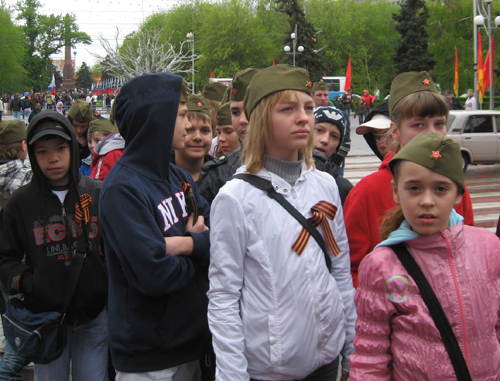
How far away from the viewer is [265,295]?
2.03 metres

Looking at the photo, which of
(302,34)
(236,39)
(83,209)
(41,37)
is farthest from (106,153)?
(41,37)

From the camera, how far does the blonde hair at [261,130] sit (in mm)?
2176

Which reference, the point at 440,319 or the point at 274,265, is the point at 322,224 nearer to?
the point at 274,265

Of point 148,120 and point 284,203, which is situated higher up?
point 148,120

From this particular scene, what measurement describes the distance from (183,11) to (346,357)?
237ft

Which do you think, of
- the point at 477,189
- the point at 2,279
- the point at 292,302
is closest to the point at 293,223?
the point at 292,302

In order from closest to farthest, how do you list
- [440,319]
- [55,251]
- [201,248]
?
[440,319] → [201,248] → [55,251]

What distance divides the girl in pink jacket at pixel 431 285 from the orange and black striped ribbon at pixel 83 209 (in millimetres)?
1661

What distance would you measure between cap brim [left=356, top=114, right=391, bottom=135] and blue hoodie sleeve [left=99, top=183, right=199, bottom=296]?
164 cm

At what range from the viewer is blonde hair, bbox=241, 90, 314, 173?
7.14ft

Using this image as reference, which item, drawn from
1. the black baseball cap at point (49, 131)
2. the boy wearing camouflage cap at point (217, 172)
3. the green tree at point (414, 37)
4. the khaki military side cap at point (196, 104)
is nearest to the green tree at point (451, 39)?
the green tree at point (414, 37)

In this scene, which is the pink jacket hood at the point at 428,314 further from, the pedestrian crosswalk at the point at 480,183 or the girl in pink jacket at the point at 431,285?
the pedestrian crosswalk at the point at 480,183

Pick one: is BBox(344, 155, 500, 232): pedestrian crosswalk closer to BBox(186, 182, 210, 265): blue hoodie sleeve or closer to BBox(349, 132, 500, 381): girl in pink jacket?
BBox(349, 132, 500, 381): girl in pink jacket

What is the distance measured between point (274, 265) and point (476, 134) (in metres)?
13.2
